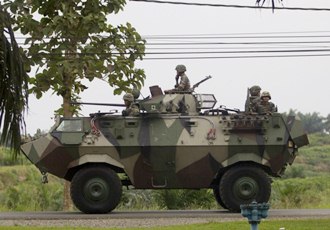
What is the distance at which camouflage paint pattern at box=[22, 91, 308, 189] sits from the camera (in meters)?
19.0

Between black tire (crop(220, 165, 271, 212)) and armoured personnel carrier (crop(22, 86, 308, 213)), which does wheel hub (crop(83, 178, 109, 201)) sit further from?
black tire (crop(220, 165, 271, 212))

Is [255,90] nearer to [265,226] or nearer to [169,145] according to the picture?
[169,145]

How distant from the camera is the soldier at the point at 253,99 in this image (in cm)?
1984

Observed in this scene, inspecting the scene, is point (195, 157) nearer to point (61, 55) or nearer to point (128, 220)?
point (128, 220)

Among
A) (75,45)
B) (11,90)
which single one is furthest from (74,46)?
(11,90)

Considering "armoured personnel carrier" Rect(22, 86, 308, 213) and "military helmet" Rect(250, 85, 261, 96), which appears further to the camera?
"military helmet" Rect(250, 85, 261, 96)

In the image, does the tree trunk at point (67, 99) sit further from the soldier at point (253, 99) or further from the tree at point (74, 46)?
the soldier at point (253, 99)

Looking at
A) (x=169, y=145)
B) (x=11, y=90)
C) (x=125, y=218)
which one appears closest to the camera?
(x=11, y=90)

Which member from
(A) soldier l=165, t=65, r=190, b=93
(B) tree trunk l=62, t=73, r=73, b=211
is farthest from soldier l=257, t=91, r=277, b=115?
(B) tree trunk l=62, t=73, r=73, b=211

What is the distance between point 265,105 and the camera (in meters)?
19.8

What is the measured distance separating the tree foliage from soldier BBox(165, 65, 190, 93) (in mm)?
1883

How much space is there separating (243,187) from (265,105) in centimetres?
203

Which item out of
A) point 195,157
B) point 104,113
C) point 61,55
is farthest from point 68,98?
point 195,157

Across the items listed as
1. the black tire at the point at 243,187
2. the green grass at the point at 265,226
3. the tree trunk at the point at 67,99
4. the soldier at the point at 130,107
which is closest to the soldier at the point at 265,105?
the black tire at the point at 243,187
